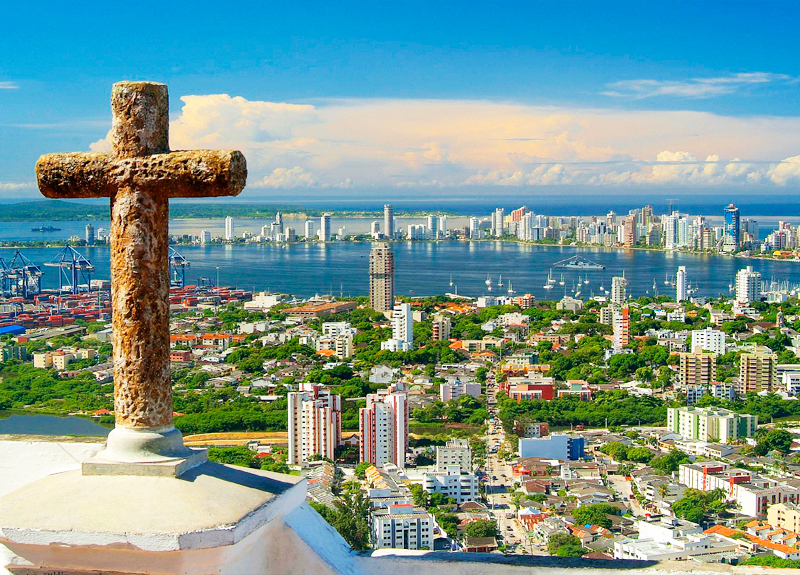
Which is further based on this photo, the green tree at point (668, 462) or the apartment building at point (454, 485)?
the green tree at point (668, 462)

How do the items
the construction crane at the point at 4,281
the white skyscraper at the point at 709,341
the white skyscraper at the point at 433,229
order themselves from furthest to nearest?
the white skyscraper at the point at 433,229 < the construction crane at the point at 4,281 < the white skyscraper at the point at 709,341

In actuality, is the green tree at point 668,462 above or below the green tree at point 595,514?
below

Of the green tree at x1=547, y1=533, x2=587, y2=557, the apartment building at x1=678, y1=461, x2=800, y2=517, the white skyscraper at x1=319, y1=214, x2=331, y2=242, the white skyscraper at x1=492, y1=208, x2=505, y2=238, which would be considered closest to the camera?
the green tree at x1=547, y1=533, x2=587, y2=557

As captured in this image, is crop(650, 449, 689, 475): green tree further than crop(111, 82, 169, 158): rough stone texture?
Yes

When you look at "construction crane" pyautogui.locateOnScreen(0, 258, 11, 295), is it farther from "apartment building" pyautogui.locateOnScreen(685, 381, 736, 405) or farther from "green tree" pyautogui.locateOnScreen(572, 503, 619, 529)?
"green tree" pyautogui.locateOnScreen(572, 503, 619, 529)

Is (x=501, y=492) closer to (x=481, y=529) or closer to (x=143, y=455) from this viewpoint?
(x=481, y=529)

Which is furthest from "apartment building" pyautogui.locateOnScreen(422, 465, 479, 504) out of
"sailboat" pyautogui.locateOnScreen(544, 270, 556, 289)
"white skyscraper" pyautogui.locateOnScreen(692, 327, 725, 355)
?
"sailboat" pyautogui.locateOnScreen(544, 270, 556, 289)

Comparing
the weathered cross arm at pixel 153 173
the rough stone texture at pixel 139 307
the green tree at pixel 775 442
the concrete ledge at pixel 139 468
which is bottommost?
the green tree at pixel 775 442

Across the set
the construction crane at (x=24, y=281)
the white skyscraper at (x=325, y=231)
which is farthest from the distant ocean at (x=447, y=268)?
the construction crane at (x=24, y=281)

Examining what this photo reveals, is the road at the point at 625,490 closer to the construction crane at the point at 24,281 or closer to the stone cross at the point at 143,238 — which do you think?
the stone cross at the point at 143,238
